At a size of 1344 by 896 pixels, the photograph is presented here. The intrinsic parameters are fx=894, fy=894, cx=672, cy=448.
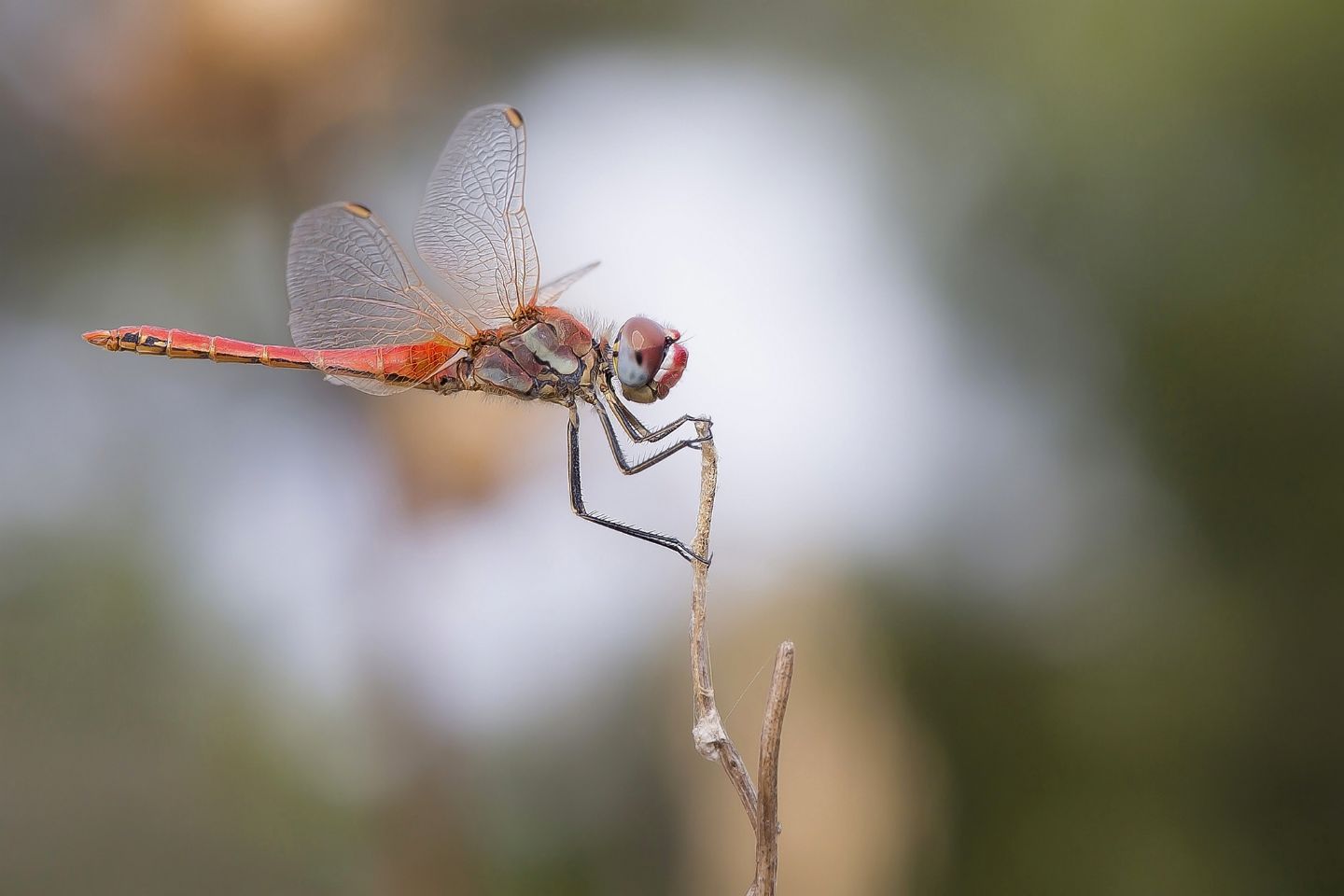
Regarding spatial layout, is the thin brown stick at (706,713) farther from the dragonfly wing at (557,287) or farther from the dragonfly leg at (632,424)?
the dragonfly wing at (557,287)

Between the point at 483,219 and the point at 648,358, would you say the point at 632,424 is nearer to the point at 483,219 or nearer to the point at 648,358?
the point at 648,358

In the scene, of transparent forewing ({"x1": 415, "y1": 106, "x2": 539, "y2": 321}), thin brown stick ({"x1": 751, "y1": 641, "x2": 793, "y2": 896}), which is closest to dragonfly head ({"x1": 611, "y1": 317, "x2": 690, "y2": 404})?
transparent forewing ({"x1": 415, "y1": 106, "x2": 539, "y2": 321})

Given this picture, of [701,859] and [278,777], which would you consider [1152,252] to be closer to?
[701,859]

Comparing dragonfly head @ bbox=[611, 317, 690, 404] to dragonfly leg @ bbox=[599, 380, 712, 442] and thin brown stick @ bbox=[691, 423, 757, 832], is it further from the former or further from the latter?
thin brown stick @ bbox=[691, 423, 757, 832]

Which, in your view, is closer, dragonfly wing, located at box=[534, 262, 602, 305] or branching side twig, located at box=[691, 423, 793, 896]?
branching side twig, located at box=[691, 423, 793, 896]

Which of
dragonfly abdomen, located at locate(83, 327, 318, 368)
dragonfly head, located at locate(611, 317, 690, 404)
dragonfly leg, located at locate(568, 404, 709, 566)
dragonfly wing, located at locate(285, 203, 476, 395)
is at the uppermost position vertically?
dragonfly wing, located at locate(285, 203, 476, 395)

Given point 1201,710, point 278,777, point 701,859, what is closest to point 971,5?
point 1201,710

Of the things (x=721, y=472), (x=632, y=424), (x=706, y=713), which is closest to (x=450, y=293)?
(x=632, y=424)
